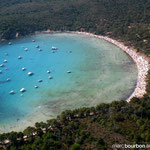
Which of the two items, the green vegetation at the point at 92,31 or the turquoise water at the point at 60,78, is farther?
the turquoise water at the point at 60,78

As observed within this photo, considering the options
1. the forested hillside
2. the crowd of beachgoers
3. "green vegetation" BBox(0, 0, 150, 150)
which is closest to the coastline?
the crowd of beachgoers

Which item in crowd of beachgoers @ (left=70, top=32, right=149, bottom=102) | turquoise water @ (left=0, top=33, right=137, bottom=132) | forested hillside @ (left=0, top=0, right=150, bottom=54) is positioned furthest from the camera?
forested hillside @ (left=0, top=0, right=150, bottom=54)

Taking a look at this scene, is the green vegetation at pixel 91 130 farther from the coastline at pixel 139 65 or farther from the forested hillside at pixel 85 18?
the forested hillside at pixel 85 18

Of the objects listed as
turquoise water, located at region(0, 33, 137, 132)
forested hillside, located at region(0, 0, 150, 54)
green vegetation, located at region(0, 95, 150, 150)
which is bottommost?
green vegetation, located at region(0, 95, 150, 150)

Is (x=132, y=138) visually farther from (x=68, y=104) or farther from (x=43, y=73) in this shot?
(x=43, y=73)

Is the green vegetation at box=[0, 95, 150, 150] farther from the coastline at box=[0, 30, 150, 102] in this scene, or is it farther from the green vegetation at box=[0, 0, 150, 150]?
the coastline at box=[0, 30, 150, 102]

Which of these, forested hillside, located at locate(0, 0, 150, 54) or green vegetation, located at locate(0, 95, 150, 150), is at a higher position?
forested hillside, located at locate(0, 0, 150, 54)

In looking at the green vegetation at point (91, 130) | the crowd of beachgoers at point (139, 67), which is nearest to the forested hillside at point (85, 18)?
the crowd of beachgoers at point (139, 67)
